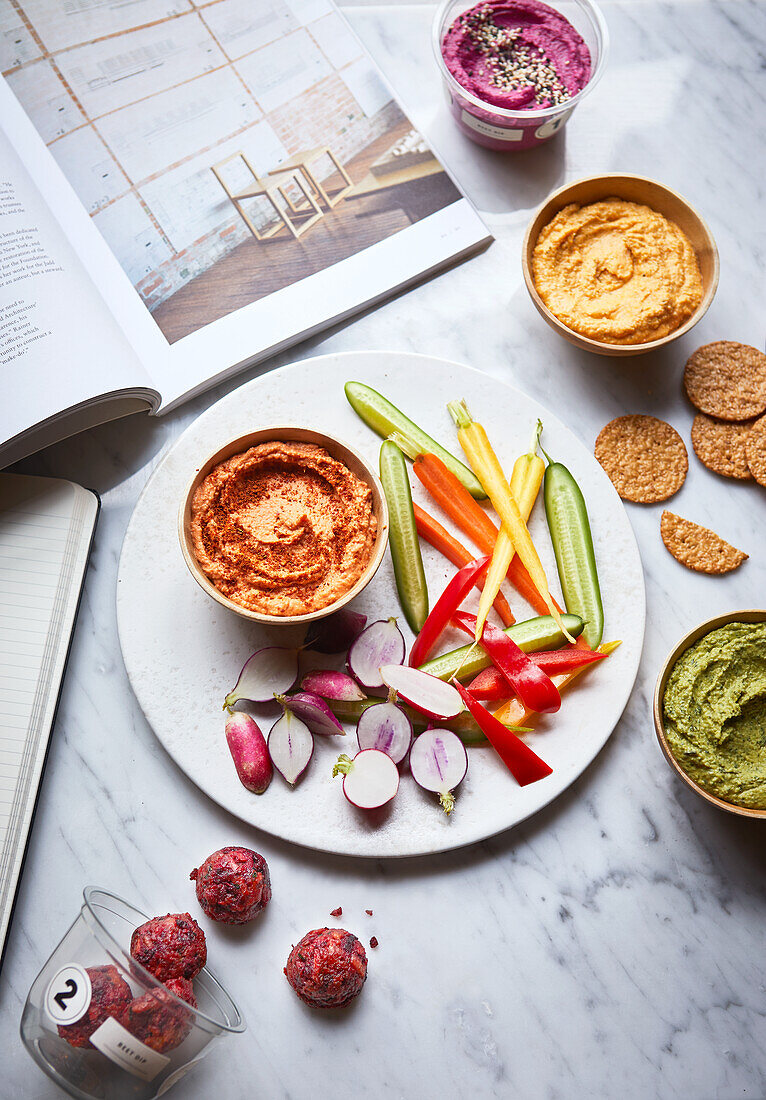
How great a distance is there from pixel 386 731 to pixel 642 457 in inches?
36.9

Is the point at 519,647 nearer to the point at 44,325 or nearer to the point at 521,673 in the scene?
the point at 521,673

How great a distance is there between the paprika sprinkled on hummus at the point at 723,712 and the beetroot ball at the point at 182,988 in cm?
114

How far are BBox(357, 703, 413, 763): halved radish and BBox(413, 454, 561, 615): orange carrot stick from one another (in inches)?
16.6

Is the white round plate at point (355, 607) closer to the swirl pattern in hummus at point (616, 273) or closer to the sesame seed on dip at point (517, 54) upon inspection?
the swirl pattern in hummus at point (616, 273)

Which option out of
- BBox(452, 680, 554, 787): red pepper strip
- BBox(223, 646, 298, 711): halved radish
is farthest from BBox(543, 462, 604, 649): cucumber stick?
BBox(223, 646, 298, 711): halved radish

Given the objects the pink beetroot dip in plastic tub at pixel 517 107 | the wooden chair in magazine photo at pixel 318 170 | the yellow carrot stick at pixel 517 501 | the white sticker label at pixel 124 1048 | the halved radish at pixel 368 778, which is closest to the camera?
the white sticker label at pixel 124 1048

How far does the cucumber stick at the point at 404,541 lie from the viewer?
6.12 feet

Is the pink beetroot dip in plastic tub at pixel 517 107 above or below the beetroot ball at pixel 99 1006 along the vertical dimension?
above

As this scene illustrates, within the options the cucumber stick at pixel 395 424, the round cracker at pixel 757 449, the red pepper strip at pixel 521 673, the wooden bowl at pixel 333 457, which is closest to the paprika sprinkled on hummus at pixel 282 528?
the wooden bowl at pixel 333 457

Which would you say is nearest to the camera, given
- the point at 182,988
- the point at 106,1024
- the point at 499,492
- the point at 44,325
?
the point at 106,1024

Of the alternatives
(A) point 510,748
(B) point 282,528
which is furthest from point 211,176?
(A) point 510,748

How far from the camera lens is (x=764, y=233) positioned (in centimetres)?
217

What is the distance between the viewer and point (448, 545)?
6.23 feet

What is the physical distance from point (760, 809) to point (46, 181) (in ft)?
7.21
